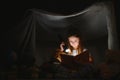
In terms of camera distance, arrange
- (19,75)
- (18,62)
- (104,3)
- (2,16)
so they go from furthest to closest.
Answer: (2,16)
(104,3)
(18,62)
(19,75)

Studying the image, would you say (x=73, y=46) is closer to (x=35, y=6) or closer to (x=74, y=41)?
(x=74, y=41)

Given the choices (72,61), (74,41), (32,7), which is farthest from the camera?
(32,7)

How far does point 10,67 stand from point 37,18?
17.4 inches

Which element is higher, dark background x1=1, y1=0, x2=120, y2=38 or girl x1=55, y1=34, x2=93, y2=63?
dark background x1=1, y1=0, x2=120, y2=38

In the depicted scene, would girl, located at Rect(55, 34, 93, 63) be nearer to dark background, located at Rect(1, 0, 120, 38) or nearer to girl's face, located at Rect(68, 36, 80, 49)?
girl's face, located at Rect(68, 36, 80, 49)

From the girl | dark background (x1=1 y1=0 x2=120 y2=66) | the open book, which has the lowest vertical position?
the open book

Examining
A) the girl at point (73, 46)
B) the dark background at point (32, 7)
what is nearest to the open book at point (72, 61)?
the girl at point (73, 46)

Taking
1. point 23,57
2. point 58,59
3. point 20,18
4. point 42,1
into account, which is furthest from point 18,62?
point 42,1

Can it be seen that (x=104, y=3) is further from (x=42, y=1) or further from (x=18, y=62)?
(x=18, y=62)

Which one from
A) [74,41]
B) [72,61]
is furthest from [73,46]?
[72,61]

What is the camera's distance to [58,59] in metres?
2.17

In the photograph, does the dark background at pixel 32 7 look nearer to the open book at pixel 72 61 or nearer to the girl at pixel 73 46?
the girl at pixel 73 46

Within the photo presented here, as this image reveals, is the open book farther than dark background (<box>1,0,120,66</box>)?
No

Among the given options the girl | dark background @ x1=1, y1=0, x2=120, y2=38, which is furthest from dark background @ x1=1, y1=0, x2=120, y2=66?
the girl
